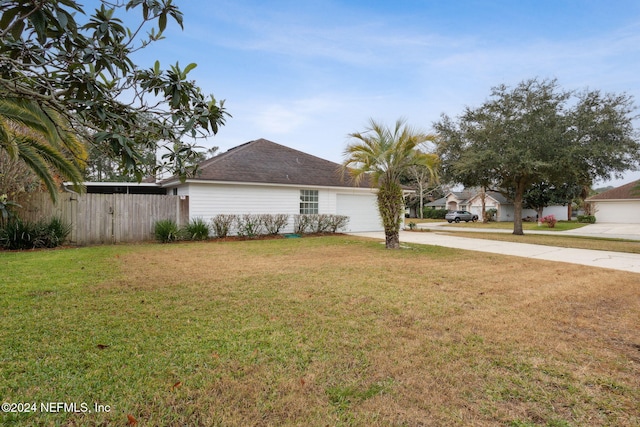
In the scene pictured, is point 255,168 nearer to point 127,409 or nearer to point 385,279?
point 385,279

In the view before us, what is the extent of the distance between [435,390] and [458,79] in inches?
574

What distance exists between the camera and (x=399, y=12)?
404 inches

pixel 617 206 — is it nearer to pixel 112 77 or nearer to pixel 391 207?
pixel 391 207

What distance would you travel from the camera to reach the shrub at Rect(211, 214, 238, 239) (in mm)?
13875

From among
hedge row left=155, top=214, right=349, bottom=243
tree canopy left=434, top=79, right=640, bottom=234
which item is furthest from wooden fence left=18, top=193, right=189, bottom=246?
tree canopy left=434, top=79, right=640, bottom=234

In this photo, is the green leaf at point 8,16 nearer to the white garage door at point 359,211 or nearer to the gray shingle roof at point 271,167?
the gray shingle roof at point 271,167

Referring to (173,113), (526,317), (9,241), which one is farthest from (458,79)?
(9,241)

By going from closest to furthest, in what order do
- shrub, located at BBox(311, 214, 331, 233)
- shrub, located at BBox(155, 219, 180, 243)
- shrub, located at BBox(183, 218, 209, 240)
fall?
shrub, located at BBox(155, 219, 180, 243)
shrub, located at BBox(183, 218, 209, 240)
shrub, located at BBox(311, 214, 331, 233)

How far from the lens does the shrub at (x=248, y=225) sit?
46.6 feet

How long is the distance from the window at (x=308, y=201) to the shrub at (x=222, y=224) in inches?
153

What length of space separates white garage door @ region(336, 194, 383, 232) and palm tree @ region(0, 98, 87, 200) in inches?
499

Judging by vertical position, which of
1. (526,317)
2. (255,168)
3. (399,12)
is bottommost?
(526,317)

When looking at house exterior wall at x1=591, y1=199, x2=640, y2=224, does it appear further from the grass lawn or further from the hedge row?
the grass lawn

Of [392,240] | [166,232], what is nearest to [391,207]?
[392,240]
